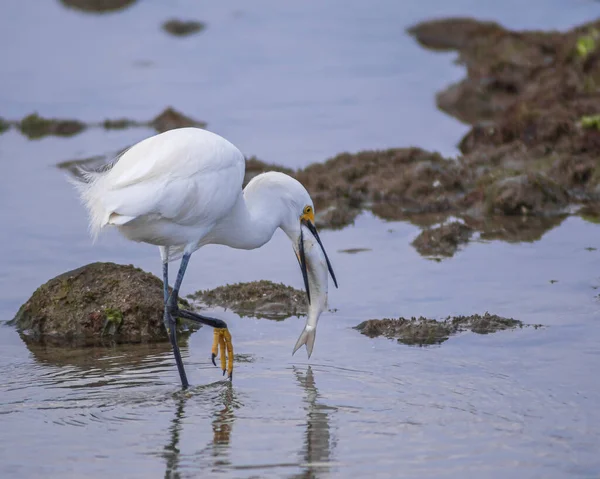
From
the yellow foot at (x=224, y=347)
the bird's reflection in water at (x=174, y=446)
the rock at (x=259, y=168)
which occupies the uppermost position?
the rock at (x=259, y=168)

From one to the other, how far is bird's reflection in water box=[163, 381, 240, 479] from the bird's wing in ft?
4.03

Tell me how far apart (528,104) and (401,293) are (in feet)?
24.2

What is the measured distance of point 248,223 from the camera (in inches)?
322

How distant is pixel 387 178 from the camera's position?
46.3ft

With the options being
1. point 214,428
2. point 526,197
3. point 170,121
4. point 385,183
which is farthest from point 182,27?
point 214,428

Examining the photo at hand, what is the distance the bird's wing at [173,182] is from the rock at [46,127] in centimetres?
1090

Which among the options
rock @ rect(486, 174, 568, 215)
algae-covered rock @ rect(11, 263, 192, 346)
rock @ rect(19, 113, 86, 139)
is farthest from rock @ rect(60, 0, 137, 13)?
algae-covered rock @ rect(11, 263, 192, 346)

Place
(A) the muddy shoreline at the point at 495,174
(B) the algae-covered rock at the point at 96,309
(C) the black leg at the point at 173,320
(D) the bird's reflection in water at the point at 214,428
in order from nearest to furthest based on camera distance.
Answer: (D) the bird's reflection in water at the point at 214,428 → (C) the black leg at the point at 173,320 → (B) the algae-covered rock at the point at 96,309 → (A) the muddy shoreline at the point at 495,174

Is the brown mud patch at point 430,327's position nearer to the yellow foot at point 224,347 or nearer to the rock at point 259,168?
the yellow foot at point 224,347

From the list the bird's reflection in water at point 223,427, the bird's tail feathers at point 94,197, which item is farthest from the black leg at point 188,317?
the bird's tail feathers at point 94,197

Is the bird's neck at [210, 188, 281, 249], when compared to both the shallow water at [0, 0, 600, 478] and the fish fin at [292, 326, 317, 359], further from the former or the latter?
the shallow water at [0, 0, 600, 478]

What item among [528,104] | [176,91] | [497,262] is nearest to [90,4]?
[176,91]

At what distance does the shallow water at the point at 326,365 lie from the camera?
6387 mm

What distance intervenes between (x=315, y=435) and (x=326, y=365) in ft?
4.77
